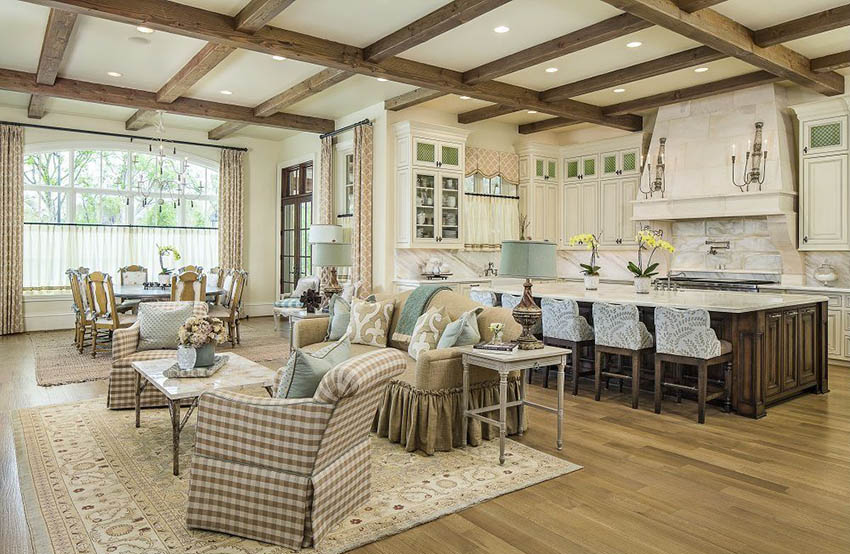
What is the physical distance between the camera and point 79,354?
6.98 metres

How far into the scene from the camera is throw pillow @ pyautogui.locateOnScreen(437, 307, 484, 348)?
13.2 feet

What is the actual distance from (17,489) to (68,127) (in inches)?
300

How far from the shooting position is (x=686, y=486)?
3258 mm

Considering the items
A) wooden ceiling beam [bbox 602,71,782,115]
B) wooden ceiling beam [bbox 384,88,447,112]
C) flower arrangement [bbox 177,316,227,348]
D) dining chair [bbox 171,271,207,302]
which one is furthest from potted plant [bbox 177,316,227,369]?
wooden ceiling beam [bbox 602,71,782,115]

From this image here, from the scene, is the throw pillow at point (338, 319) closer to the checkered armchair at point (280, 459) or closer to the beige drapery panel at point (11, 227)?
the checkered armchair at point (280, 459)

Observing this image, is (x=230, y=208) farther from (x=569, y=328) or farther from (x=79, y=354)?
(x=569, y=328)

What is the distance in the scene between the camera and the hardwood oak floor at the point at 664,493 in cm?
262

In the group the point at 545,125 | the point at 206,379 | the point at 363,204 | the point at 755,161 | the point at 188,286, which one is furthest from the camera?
the point at 545,125

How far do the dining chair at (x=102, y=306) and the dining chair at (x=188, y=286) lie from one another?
57 centimetres

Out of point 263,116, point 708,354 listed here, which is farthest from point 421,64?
point 708,354

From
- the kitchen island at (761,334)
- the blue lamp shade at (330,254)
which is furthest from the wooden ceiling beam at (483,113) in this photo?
the kitchen island at (761,334)

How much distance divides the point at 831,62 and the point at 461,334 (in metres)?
4.94

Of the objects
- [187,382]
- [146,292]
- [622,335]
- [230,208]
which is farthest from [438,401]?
[230,208]

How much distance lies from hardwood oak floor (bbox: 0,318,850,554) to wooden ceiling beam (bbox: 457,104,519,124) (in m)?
4.47
